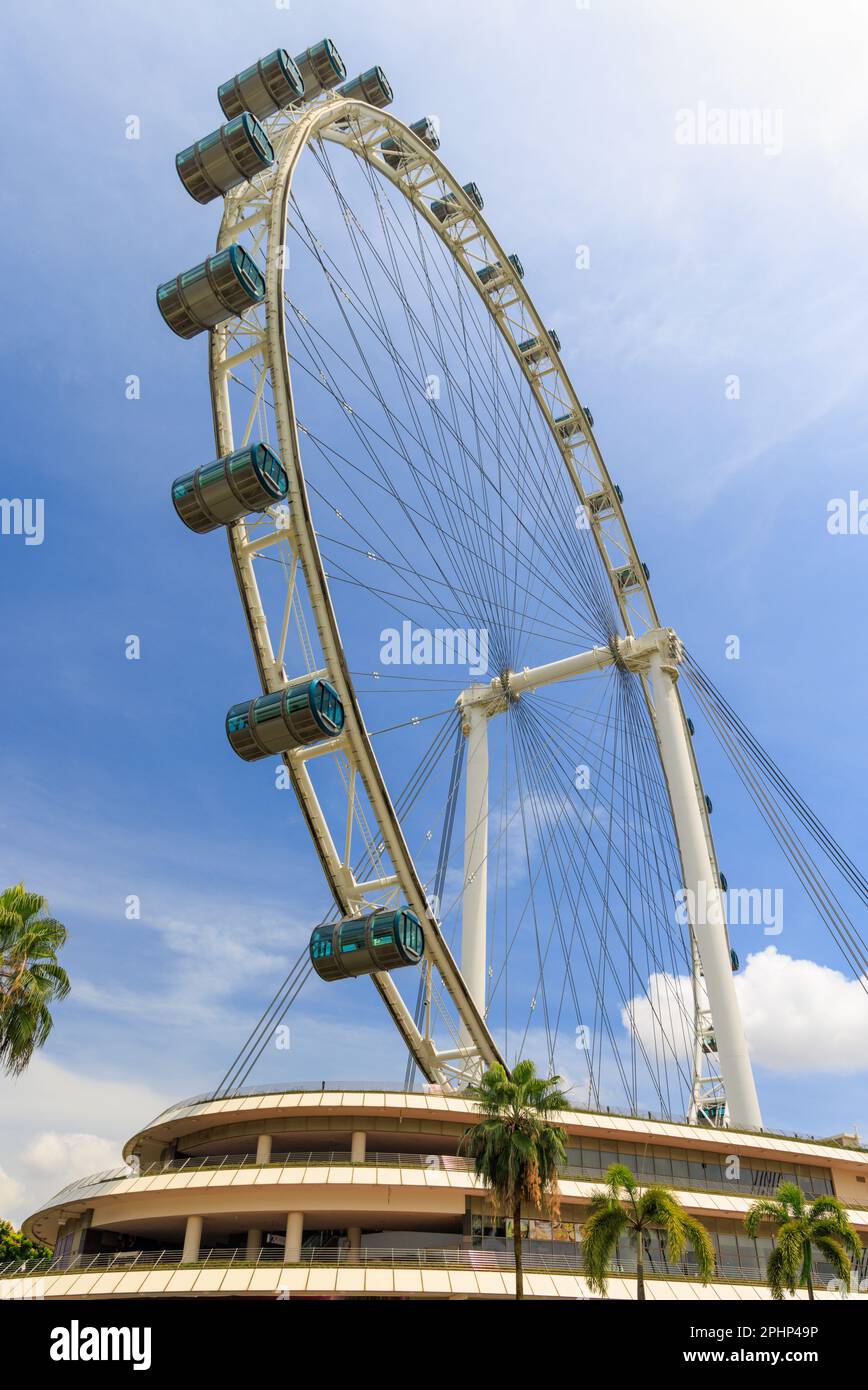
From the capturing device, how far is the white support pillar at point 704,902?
173 feet

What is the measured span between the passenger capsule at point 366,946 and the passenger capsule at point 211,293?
2545 centimetres

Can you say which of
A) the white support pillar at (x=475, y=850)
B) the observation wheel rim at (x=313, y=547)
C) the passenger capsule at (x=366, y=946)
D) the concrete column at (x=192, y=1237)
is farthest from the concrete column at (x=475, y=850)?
the concrete column at (x=192, y=1237)

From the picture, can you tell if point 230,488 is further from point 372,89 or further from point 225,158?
point 372,89

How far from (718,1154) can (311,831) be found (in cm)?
2482

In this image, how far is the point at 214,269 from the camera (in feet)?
137

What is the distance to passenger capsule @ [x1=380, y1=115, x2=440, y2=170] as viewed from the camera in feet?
193

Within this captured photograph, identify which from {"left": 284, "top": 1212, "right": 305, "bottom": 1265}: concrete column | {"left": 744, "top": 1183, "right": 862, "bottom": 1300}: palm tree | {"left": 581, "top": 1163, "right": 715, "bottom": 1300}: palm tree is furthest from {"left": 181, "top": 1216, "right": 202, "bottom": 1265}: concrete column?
{"left": 744, "top": 1183, "right": 862, "bottom": 1300}: palm tree

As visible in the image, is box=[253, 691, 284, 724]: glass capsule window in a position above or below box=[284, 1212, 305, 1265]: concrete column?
above

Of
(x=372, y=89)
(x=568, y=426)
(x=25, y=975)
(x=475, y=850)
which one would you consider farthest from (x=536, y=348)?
(x=25, y=975)

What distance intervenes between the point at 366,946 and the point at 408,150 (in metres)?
45.6

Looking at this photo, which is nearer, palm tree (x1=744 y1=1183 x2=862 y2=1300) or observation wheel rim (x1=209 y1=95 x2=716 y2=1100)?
palm tree (x1=744 y1=1183 x2=862 y2=1300)

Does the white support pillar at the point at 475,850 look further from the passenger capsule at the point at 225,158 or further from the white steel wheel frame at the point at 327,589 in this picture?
the passenger capsule at the point at 225,158

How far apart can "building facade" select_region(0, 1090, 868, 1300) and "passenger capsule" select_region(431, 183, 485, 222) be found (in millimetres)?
50743

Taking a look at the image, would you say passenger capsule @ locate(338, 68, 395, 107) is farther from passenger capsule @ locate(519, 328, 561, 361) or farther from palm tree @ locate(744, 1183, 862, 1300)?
palm tree @ locate(744, 1183, 862, 1300)
